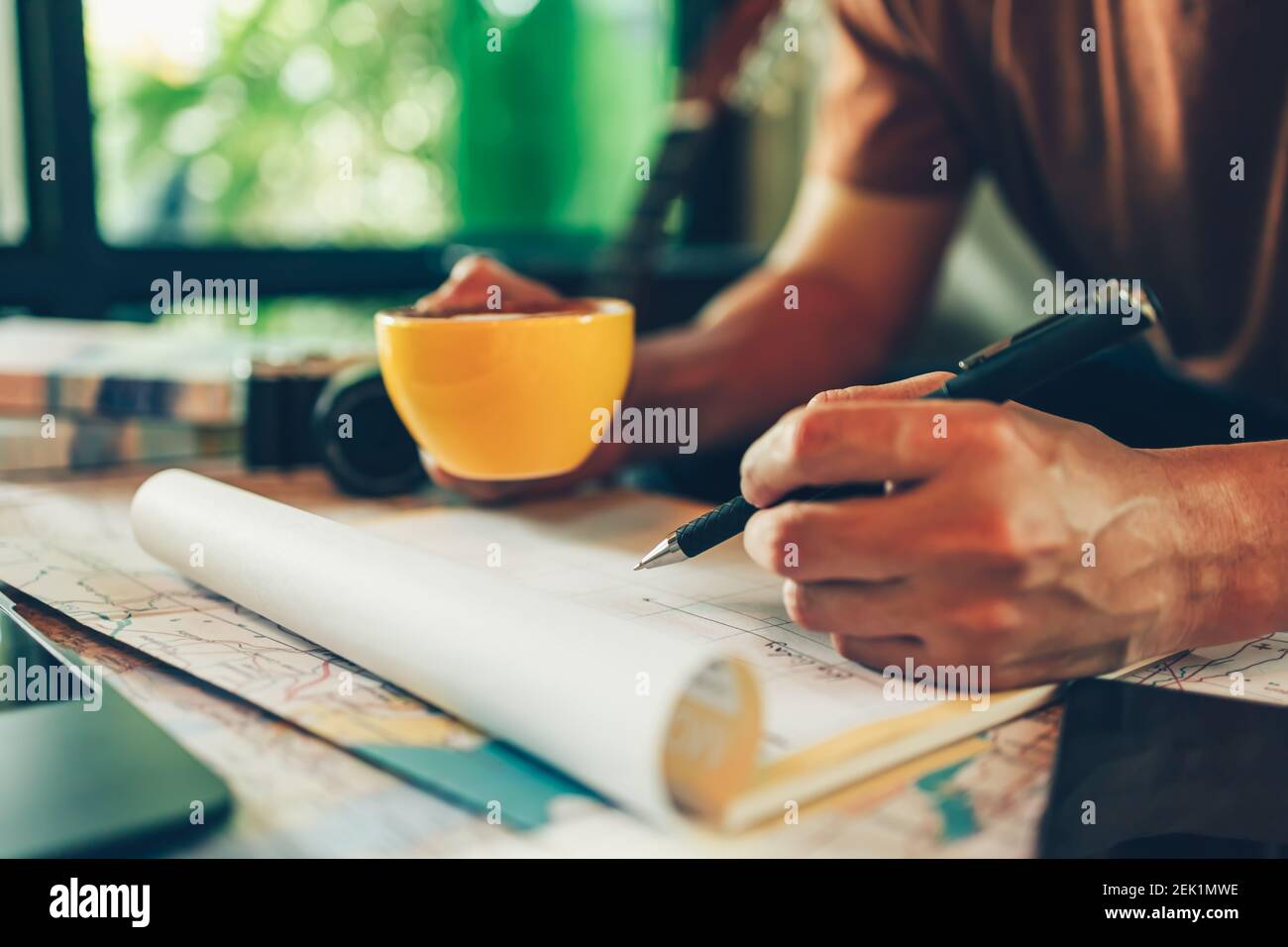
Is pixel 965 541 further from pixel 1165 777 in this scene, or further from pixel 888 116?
pixel 888 116

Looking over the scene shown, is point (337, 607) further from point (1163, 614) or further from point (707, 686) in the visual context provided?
point (1163, 614)

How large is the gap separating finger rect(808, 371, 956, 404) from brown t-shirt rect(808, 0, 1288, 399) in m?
0.53

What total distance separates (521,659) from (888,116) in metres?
0.87

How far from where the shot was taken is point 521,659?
13.3 inches

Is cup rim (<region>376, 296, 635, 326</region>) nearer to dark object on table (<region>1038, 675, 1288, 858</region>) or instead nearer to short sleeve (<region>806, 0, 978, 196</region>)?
dark object on table (<region>1038, 675, 1288, 858</region>)

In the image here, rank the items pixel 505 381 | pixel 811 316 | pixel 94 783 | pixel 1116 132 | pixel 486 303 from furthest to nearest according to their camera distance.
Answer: pixel 811 316 < pixel 1116 132 < pixel 486 303 < pixel 505 381 < pixel 94 783

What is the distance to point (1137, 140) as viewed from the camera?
90 cm

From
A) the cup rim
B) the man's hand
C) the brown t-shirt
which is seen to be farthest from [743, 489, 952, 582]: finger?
the brown t-shirt

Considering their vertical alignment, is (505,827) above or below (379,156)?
below

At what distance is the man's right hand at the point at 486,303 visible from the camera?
2.22 feet

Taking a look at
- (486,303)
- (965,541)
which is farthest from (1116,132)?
(965,541)

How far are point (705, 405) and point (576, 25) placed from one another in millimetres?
1211

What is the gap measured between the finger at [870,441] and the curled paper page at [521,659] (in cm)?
9
